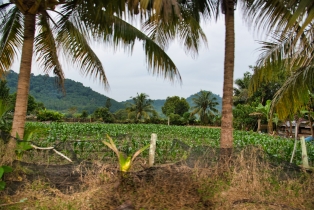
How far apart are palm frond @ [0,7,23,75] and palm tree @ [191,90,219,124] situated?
37823 millimetres

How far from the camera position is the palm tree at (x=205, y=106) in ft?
143

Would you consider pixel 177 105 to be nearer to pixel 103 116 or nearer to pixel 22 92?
pixel 103 116

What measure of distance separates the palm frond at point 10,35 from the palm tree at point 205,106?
124 feet

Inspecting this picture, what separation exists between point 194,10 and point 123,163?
13.4 feet

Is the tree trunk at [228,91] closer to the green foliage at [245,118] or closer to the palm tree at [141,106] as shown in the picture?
the green foliage at [245,118]

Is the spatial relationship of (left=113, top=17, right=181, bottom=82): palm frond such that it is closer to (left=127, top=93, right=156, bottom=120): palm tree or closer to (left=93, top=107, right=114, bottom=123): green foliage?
(left=93, top=107, right=114, bottom=123): green foliage

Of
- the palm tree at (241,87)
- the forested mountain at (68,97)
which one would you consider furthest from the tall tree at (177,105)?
the forested mountain at (68,97)

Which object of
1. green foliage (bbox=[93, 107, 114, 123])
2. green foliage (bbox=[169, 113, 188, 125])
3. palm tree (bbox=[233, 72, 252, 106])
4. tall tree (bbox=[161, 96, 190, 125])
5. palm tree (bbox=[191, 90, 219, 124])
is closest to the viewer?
palm tree (bbox=[233, 72, 252, 106])

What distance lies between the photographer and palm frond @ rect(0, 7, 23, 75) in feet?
21.6

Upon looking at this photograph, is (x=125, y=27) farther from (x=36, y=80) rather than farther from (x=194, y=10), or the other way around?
(x=36, y=80)

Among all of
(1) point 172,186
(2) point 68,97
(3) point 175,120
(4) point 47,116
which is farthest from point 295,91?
(2) point 68,97

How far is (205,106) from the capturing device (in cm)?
4412

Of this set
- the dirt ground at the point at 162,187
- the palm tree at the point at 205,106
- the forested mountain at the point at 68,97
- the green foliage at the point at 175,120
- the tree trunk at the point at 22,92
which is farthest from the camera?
the forested mountain at the point at 68,97

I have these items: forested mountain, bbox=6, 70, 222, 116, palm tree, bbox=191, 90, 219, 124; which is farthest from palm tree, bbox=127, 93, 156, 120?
forested mountain, bbox=6, 70, 222, 116
